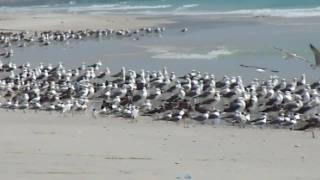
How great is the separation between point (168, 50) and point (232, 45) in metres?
2.39

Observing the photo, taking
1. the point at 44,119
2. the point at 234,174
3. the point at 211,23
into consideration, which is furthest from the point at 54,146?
the point at 211,23

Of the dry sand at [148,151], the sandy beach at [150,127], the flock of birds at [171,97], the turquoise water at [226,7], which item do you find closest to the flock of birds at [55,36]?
the sandy beach at [150,127]

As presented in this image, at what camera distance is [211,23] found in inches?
1646

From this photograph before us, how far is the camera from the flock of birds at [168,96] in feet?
52.0

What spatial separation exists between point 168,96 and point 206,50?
9.41 meters

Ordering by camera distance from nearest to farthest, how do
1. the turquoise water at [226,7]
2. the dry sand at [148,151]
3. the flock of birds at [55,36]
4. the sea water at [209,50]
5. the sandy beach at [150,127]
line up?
the dry sand at [148,151]
the sandy beach at [150,127]
the sea water at [209,50]
the flock of birds at [55,36]
the turquoise water at [226,7]

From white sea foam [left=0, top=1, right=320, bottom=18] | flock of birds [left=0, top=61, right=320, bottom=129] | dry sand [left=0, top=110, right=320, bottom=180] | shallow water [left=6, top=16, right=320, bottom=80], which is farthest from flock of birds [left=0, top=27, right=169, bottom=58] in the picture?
dry sand [left=0, top=110, right=320, bottom=180]

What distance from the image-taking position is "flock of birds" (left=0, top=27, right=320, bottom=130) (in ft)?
52.0

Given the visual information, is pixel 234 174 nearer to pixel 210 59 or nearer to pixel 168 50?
pixel 210 59

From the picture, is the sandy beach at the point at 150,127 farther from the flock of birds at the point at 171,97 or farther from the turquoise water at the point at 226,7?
the turquoise water at the point at 226,7

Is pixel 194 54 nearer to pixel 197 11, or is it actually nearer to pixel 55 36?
pixel 55 36

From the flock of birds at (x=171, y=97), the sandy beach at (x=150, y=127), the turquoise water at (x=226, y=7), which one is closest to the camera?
the sandy beach at (x=150, y=127)

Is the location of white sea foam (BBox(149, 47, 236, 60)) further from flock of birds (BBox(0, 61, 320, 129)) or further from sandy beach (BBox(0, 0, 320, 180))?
flock of birds (BBox(0, 61, 320, 129))

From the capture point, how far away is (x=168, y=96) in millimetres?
18734
